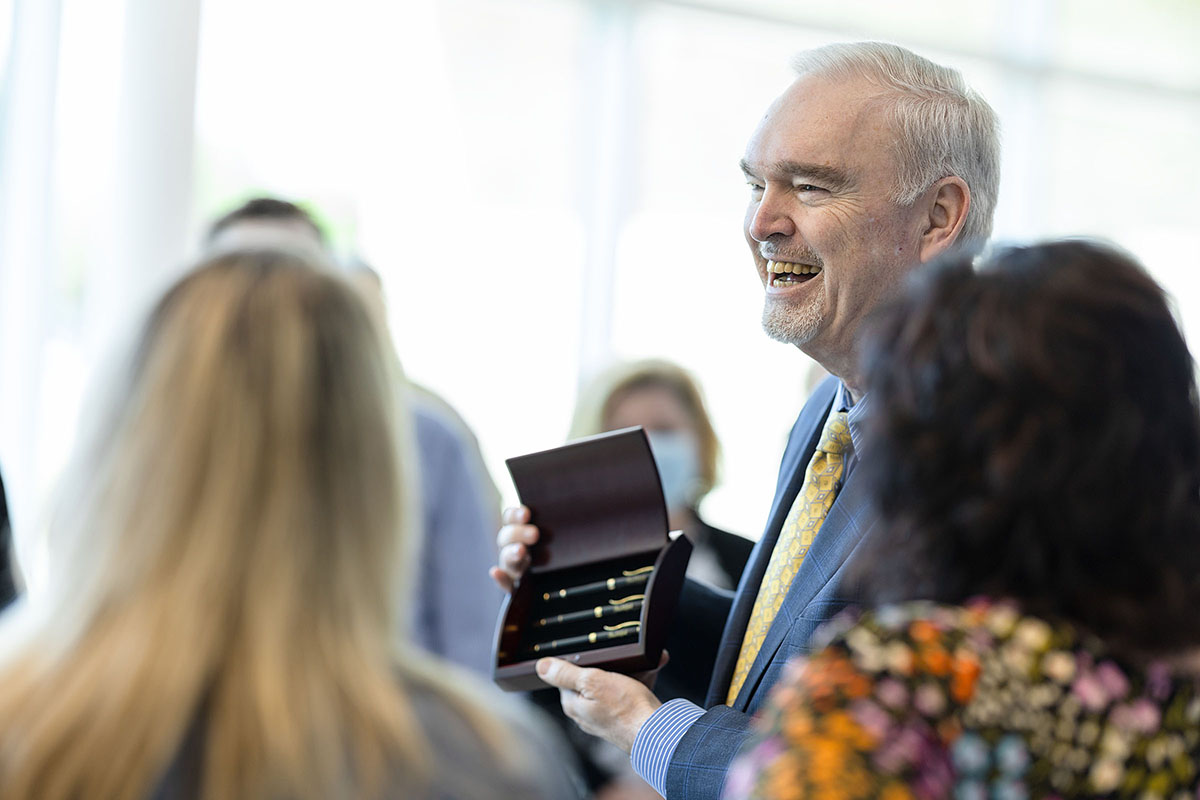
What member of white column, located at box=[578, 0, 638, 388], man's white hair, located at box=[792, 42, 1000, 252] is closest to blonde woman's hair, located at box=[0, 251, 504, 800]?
man's white hair, located at box=[792, 42, 1000, 252]

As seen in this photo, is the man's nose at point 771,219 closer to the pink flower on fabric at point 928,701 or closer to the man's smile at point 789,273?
the man's smile at point 789,273

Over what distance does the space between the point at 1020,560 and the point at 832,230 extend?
991 millimetres

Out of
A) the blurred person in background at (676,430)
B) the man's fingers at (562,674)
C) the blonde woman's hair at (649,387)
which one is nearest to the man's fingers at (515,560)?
the man's fingers at (562,674)

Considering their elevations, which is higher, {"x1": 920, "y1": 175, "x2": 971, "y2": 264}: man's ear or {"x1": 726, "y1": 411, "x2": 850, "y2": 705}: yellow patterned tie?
{"x1": 920, "y1": 175, "x2": 971, "y2": 264}: man's ear

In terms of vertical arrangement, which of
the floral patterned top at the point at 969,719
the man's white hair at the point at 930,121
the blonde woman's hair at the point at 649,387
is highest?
the man's white hair at the point at 930,121

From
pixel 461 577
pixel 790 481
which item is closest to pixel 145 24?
pixel 461 577

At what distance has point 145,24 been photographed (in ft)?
14.8

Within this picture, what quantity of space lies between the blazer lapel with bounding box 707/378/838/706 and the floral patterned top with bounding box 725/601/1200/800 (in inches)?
32.4

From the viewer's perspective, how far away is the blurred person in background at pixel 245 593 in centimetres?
99

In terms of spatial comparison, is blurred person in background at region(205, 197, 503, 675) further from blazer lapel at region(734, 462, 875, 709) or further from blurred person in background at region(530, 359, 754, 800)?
blazer lapel at region(734, 462, 875, 709)

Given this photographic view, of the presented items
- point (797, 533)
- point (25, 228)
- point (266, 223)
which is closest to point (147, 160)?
point (25, 228)

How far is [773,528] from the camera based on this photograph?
197 centimetres

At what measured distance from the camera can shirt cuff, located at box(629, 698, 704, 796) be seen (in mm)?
1674

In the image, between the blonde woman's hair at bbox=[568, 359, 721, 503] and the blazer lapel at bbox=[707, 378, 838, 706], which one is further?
the blonde woman's hair at bbox=[568, 359, 721, 503]
